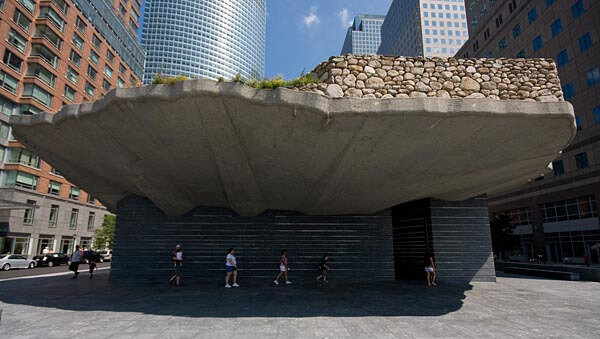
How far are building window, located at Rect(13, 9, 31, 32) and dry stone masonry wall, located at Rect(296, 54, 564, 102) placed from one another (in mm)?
38850

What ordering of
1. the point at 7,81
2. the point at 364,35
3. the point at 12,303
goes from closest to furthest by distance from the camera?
A: the point at 12,303 → the point at 7,81 → the point at 364,35

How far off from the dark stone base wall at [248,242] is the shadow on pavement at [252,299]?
1821 millimetres

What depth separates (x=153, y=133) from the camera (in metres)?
7.76

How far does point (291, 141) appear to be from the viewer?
7715mm

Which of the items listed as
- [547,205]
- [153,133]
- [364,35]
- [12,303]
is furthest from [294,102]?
[364,35]

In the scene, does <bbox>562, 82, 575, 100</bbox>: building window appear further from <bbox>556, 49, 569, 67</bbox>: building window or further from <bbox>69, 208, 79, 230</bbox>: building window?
<bbox>69, 208, 79, 230</bbox>: building window

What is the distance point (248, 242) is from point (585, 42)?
36.9 metres

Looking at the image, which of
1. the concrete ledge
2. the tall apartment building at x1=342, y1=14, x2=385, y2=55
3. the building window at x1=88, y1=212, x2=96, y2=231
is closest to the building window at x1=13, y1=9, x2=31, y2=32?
the building window at x1=88, y1=212, x2=96, y2=231

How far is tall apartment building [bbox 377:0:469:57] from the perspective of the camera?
85.8m

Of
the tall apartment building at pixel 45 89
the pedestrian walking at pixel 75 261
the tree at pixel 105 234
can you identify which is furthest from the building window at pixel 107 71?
the pedestrian walking at pixel 75 261

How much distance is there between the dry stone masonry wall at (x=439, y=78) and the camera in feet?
25.9

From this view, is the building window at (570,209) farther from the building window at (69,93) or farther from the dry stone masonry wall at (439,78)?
the building window at (69,93)

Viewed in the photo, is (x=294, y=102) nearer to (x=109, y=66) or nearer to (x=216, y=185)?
(x=216, y=185)

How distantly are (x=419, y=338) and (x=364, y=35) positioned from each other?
637 ft
